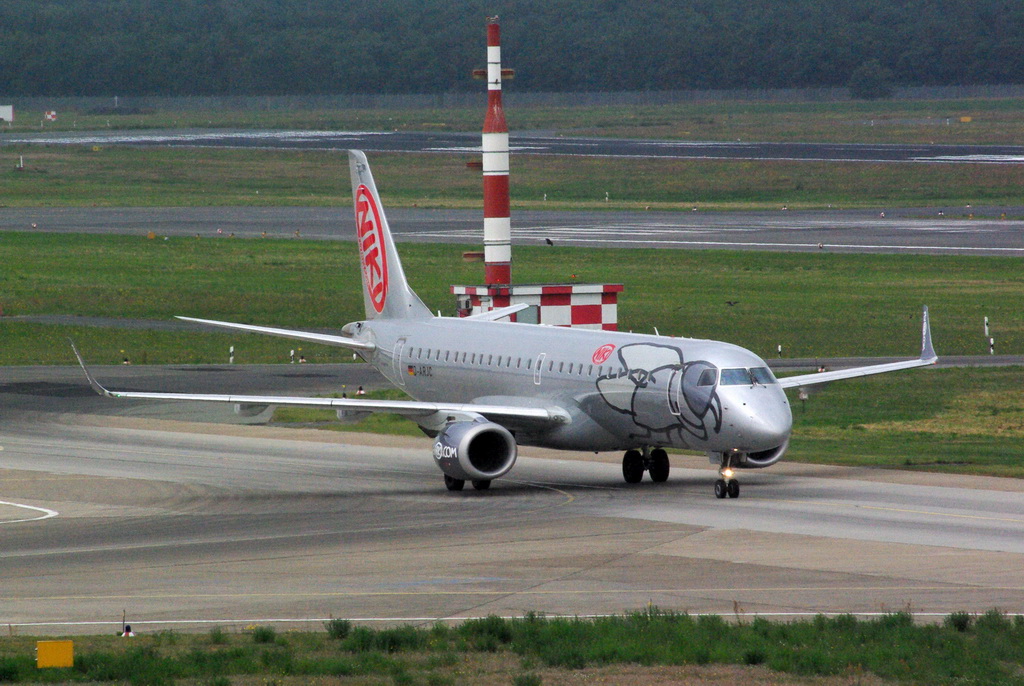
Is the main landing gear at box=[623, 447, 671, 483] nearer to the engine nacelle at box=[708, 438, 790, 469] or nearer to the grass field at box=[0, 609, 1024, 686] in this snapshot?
the engine nacelle at box=[708, 438, 790, 469]

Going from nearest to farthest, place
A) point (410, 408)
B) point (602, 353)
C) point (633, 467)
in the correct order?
point (602, 353) < point (410, 408) < point (633, 467)

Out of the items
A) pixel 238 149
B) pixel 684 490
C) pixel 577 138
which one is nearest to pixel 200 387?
pixel 684 490

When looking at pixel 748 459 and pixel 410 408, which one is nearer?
pixel 748 459

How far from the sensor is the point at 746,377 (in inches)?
1462

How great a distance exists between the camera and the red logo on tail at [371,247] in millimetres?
50719

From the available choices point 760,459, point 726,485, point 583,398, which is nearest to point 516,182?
point 583,398

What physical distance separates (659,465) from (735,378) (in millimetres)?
4587

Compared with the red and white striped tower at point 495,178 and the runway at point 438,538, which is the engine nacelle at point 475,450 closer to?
the runway at point 438,538

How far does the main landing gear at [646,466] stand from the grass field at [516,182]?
95.1 meters

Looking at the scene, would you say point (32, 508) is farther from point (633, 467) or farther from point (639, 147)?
point (639, 147)

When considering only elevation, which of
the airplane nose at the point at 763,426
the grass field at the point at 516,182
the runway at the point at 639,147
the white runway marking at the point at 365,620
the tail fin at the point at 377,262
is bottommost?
the white runway marking at the point at 365,620

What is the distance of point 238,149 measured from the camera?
7106 inches

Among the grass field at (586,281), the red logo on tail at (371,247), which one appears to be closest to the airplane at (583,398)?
the red logo on tail at (371,247)

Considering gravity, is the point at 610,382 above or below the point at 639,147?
below
